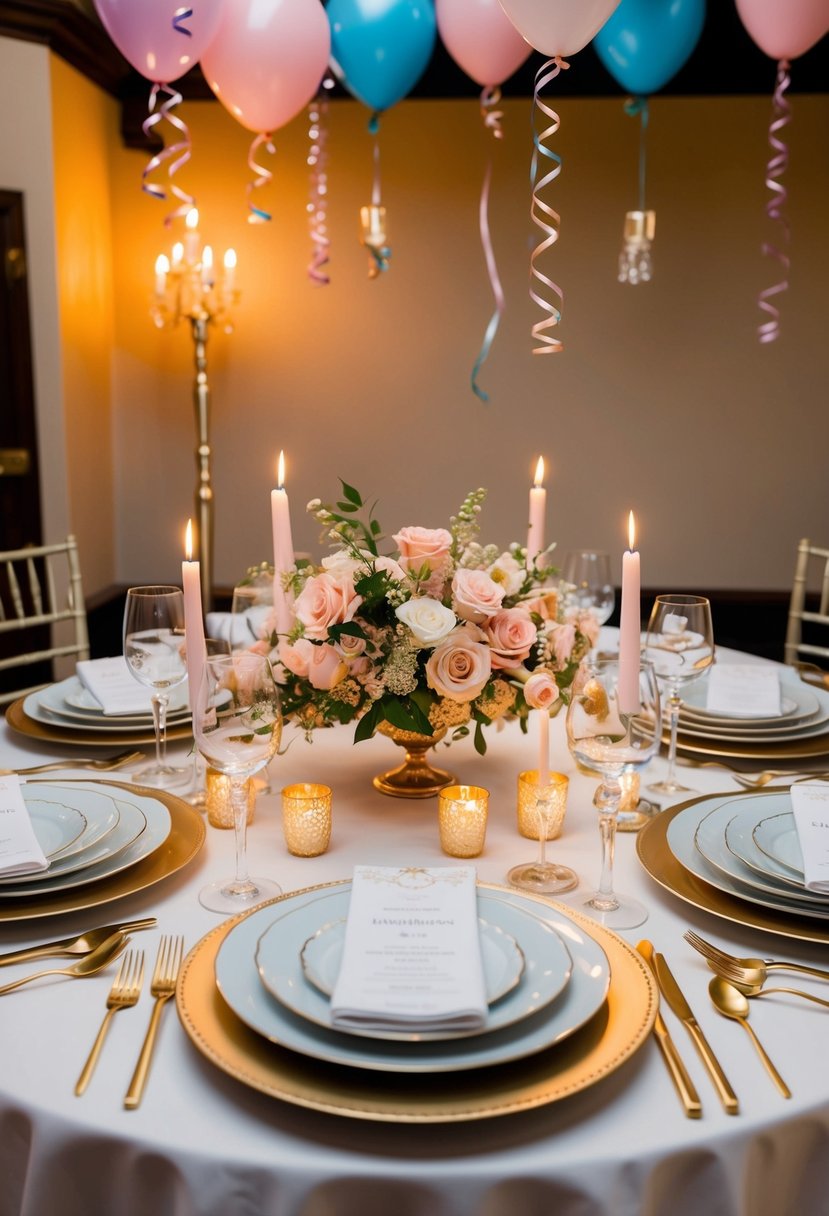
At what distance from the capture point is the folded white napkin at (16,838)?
41.3 inches

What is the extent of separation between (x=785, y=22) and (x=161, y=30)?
5.20 ft

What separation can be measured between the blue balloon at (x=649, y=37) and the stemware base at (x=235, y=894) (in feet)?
8.54

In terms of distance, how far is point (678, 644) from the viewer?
1.38 m

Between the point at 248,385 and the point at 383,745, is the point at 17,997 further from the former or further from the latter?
the point at 248,385

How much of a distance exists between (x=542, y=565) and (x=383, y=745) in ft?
1.26

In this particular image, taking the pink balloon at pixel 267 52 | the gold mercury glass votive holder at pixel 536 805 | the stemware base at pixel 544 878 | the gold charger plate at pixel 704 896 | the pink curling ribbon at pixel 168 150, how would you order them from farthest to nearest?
the pink balloon at pixel 267 52 < the pink curling ribbon at pixel 168 150 < the gold mercury glass votive holder at pixel 536 805 < the stemware base at pixel 544 878 < the gold charger plate at pixel 704 896

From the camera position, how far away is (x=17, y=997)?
35.3 inches

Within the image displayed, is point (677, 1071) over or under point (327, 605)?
under

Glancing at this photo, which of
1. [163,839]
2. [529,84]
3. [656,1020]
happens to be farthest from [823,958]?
[529,84]

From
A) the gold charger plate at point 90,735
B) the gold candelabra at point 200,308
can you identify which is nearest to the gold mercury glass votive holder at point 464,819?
the gold charger plate at point 90,735

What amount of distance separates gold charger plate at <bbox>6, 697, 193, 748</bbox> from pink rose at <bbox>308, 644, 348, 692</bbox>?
38cm

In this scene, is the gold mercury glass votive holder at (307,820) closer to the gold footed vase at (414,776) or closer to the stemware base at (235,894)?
the stemware base at (235,894)

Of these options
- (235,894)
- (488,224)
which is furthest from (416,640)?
(488,224)

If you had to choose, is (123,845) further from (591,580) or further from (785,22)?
(785,22)
